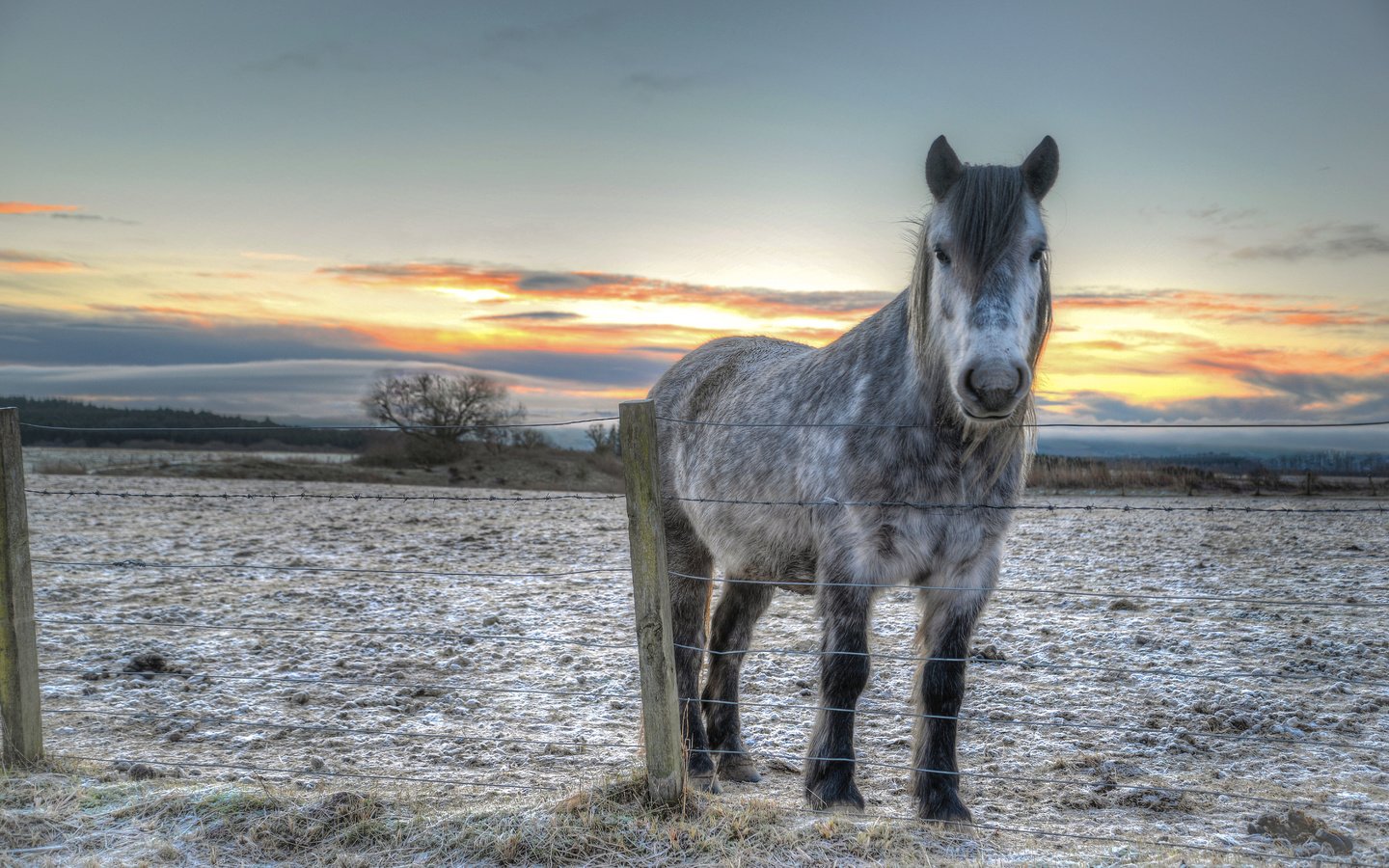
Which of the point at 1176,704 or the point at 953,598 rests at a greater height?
the point at 953,598

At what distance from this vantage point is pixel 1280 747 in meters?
4.61

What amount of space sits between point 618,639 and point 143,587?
5.20 metres

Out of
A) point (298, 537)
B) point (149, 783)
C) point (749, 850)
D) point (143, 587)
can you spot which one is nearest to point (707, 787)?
point (749, 850)

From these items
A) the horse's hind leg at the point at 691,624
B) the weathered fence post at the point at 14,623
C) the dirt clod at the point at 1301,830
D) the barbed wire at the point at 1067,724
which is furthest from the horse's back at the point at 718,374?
the weathered fence post at the point at 14,623

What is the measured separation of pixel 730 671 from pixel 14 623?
341 centimetres

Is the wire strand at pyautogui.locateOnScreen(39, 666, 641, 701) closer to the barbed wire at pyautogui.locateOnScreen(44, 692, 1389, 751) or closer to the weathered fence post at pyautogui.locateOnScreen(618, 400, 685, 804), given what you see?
the barbed wire at pyautogui.locateOnScreen(44, 692, 1389, 751)

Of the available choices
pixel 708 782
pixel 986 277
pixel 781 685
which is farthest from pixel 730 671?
pixel 986 277

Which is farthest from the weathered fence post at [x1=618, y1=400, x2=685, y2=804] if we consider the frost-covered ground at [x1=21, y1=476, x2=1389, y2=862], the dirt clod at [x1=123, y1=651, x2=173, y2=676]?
the dirt clod at [x1=123, y1=651, x2=173, y2=676]

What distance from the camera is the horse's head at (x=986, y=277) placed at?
3041mm

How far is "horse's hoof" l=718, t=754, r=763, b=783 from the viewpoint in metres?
4.50

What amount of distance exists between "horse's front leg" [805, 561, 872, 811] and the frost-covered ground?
41 centimetres

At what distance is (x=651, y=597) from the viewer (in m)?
3.30

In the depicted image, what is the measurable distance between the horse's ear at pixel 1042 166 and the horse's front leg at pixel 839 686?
1.82m

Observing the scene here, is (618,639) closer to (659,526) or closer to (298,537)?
(659,526)
